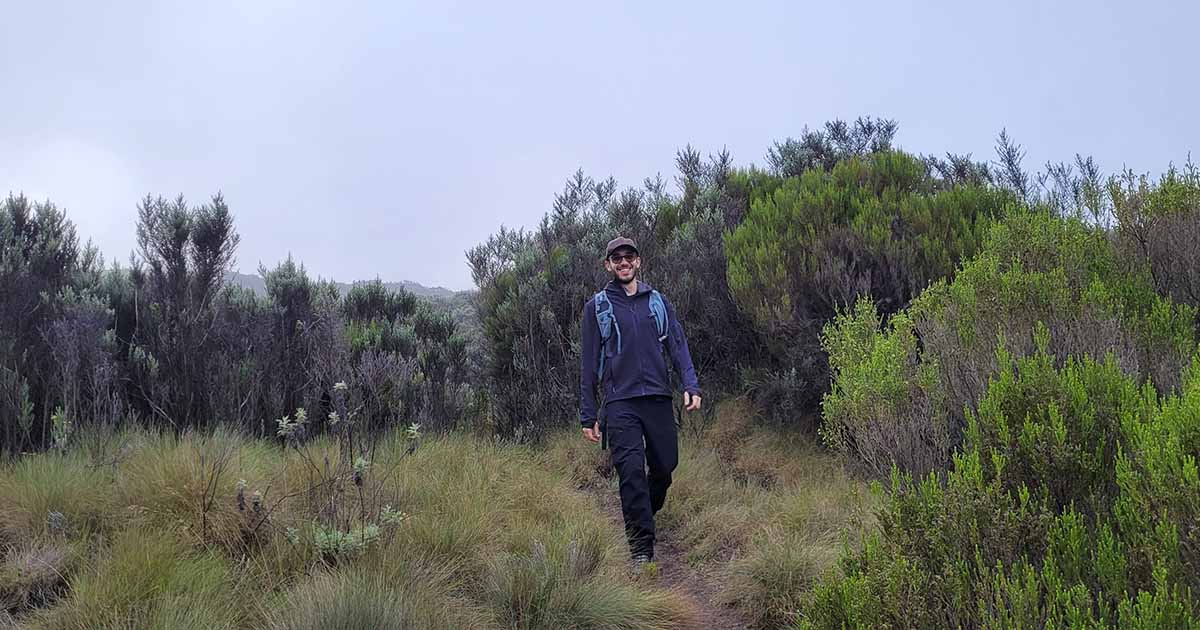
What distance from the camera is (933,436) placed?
320 centimetres

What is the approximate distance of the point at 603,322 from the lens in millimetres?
4730

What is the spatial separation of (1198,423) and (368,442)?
4.21 metres

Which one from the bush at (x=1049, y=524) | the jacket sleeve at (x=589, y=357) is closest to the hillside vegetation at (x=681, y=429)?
the bush at (x=1049, y=524)

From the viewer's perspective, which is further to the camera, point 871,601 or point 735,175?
point 735,175

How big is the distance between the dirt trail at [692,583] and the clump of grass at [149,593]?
2.20 meters

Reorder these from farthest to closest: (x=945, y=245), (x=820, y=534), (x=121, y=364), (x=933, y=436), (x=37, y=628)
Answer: (x=945, y=245), (x=121, y=364), (x=820, y=534), (x=933, y=436), (x=37, y=628)

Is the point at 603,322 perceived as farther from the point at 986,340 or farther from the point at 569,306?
the point at 569,306

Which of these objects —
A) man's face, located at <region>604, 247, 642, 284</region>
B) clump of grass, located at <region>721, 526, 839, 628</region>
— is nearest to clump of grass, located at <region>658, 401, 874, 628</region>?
clump of grass, located at <region>721, 526, 839, 628</region>

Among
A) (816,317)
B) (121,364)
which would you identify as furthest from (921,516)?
A: (121,364)

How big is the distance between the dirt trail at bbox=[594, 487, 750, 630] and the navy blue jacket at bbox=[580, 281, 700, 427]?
3.30 feet

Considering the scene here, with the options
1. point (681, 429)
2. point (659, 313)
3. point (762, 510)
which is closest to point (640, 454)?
point (659, 313)

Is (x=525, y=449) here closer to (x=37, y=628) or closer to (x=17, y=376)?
(x=17, y=376)

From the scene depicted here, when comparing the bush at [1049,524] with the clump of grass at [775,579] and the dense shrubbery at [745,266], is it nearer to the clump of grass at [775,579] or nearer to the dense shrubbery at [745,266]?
the clump of grass at [775,579]

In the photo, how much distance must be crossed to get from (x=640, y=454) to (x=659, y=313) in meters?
0.94
